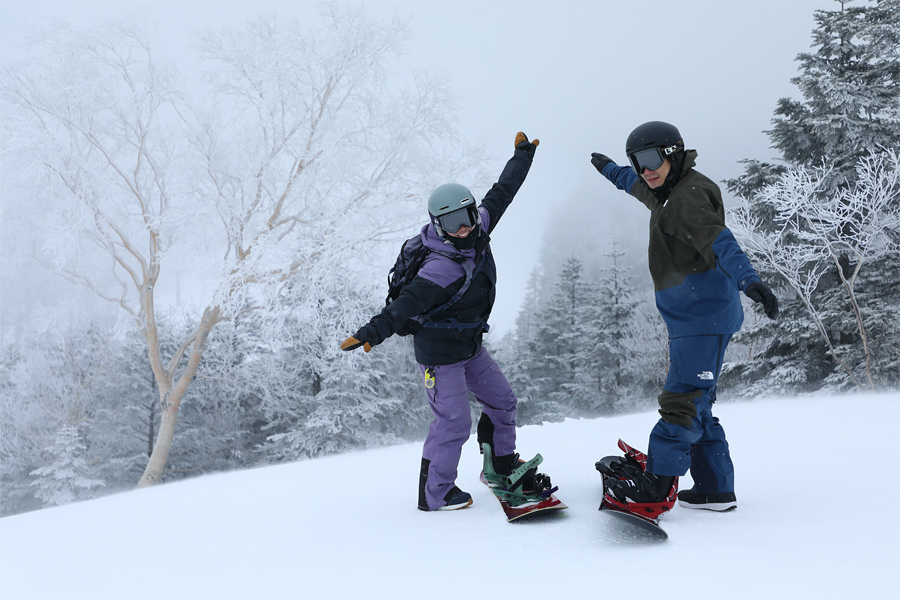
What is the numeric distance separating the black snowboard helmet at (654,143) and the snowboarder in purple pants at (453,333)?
28.9 inches

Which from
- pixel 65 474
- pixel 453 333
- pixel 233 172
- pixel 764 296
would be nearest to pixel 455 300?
pixel 453 333

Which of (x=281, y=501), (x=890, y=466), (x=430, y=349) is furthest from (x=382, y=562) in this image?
(x=890, y=466)

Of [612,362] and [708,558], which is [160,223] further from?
[612,362]

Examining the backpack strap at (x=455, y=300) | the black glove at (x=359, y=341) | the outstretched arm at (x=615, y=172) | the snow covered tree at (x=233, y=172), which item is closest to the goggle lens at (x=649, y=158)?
the outstretched arm at (x=615, y=172)

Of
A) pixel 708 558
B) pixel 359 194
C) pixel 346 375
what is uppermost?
pixel 359 194

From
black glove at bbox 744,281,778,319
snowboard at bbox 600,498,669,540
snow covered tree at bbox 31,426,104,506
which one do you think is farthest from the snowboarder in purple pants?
snow covered tree at bbox 31,426,104,506

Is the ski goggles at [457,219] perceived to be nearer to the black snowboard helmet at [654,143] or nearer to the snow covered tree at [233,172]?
the black snowboard helmet at [654,143]

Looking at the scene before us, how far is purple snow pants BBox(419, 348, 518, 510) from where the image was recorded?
2502 millimetres

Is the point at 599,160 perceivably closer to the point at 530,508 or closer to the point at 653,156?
the point at 653,156

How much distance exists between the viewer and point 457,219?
98.0 inches

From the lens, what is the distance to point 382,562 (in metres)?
1.80

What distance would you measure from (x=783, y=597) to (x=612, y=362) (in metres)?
21.2

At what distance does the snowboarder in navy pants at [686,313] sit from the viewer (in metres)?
2.07

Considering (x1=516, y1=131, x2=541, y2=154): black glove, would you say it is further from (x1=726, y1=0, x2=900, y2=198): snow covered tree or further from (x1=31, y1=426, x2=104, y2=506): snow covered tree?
(x1=31, y1=426, x2=104, y2=506): snow covered tree
